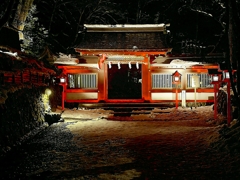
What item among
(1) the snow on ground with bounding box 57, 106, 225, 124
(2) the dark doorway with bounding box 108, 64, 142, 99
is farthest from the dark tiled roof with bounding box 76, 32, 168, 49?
(2) the dark doorway with bounding box 108, 64, 142, 99

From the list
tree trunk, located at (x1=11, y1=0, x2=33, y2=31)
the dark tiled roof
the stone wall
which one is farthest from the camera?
the dark tiled roof

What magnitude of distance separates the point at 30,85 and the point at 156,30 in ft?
41.3

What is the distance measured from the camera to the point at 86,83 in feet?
63.4

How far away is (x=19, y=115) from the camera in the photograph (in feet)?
32.9

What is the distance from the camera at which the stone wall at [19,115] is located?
8555mm

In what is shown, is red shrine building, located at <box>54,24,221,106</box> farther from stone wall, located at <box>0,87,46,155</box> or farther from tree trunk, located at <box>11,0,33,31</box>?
stone wall, located at <box>0,87,46,155</box>

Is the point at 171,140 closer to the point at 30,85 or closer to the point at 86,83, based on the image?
the point at 30,85

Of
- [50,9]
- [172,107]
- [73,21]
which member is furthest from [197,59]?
[50,9]

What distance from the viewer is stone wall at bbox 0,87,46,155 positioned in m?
8.55

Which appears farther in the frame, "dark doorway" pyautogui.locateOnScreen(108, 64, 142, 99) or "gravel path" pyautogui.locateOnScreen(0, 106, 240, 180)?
"dark doorway" pyautogui.locateOnScreen(108, 64, 142, 99)

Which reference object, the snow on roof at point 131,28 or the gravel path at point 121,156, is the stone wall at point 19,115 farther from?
the snow on roof at point 131,28

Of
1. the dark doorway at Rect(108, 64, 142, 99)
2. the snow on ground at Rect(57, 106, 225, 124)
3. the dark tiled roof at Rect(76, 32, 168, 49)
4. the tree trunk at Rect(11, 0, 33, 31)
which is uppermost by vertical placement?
the tree trunk at Rect(11, 0, 33, 31)

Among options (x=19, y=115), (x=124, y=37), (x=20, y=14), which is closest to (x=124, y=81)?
(x=124, y=37)

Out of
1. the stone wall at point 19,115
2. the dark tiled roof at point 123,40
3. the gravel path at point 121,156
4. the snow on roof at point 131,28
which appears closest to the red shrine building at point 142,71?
the dark tiled roof at point 123,40
